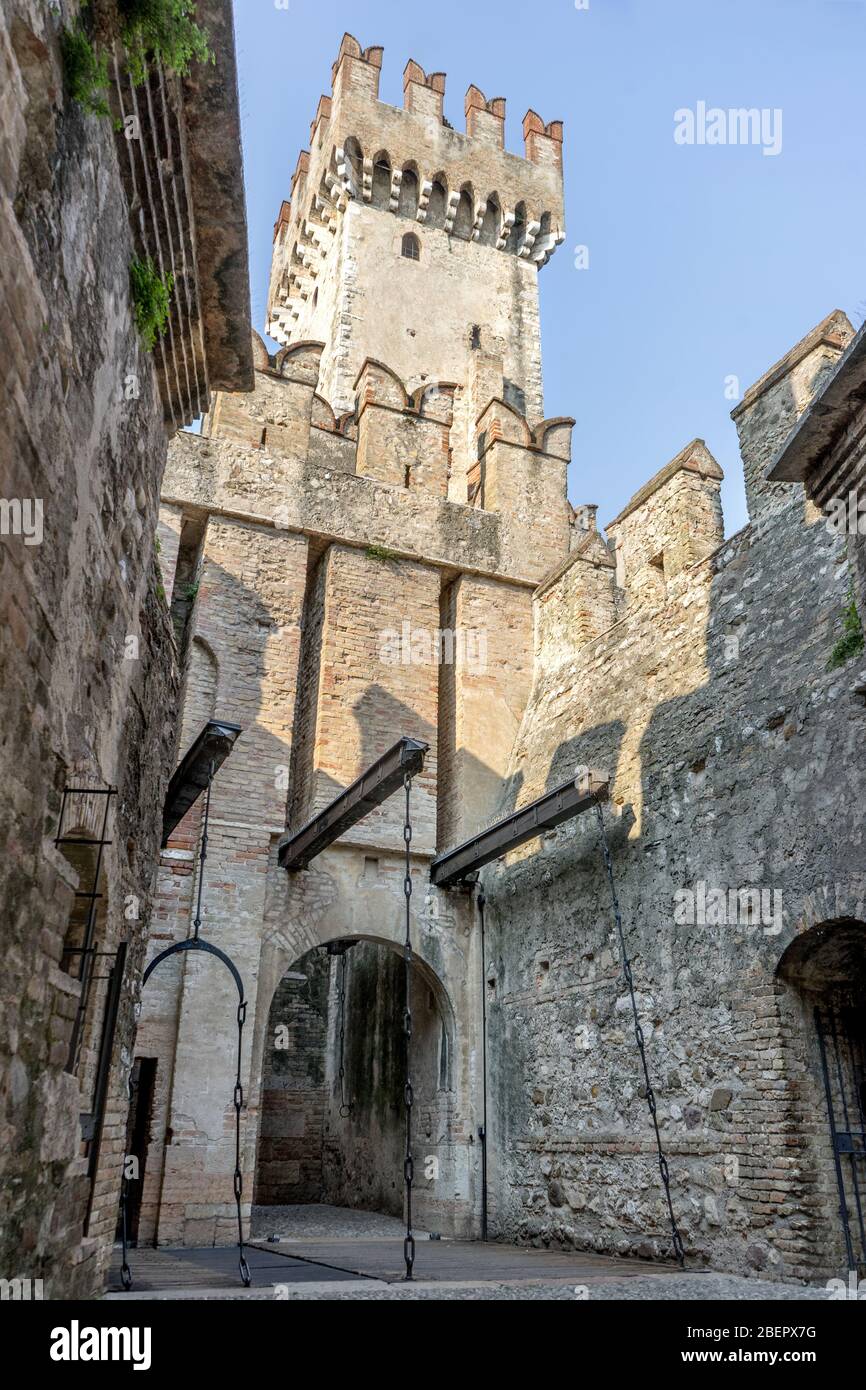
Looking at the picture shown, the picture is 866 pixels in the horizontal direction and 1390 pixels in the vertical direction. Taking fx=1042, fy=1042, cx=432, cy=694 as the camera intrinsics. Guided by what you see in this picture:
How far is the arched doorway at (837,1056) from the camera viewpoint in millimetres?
6758

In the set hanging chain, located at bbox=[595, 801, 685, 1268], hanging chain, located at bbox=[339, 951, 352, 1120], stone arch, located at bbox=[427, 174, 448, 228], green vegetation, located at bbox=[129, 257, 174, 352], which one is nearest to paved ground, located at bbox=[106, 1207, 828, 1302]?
hanging chain, located at bbox=[595, 801, 685, 1268]

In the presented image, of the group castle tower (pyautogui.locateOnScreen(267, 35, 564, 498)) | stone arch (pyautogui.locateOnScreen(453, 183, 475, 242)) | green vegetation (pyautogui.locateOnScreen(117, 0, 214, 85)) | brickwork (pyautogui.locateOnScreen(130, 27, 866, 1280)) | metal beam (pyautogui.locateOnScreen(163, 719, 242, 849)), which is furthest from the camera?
stone arch (pyautogui.locateOnScreen(453, 183, 475, 242))

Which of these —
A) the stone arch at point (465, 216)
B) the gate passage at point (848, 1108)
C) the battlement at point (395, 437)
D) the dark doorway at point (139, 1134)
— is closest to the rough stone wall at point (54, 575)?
the gate passage at point (848, 1108)

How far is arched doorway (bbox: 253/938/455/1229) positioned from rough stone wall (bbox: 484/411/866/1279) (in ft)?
3.08

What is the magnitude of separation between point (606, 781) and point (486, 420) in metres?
7.60

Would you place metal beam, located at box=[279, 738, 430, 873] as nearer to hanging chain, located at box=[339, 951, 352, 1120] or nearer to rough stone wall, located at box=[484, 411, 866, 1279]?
rough stone wall, located at box=[484, 411, 866, 1279]

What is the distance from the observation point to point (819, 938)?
23.1ft

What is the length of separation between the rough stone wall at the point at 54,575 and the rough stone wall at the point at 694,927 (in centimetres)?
437

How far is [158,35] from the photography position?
395 centimetres

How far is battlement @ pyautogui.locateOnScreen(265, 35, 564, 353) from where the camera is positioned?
22141 mm

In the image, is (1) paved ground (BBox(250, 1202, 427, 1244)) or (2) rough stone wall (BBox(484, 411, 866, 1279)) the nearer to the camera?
(2) rough stone wall (BBox(484, 411, 866, 1279))

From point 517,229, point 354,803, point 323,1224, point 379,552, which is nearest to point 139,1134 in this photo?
point 323,1224

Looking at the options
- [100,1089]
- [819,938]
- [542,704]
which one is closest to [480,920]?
[542,704]
